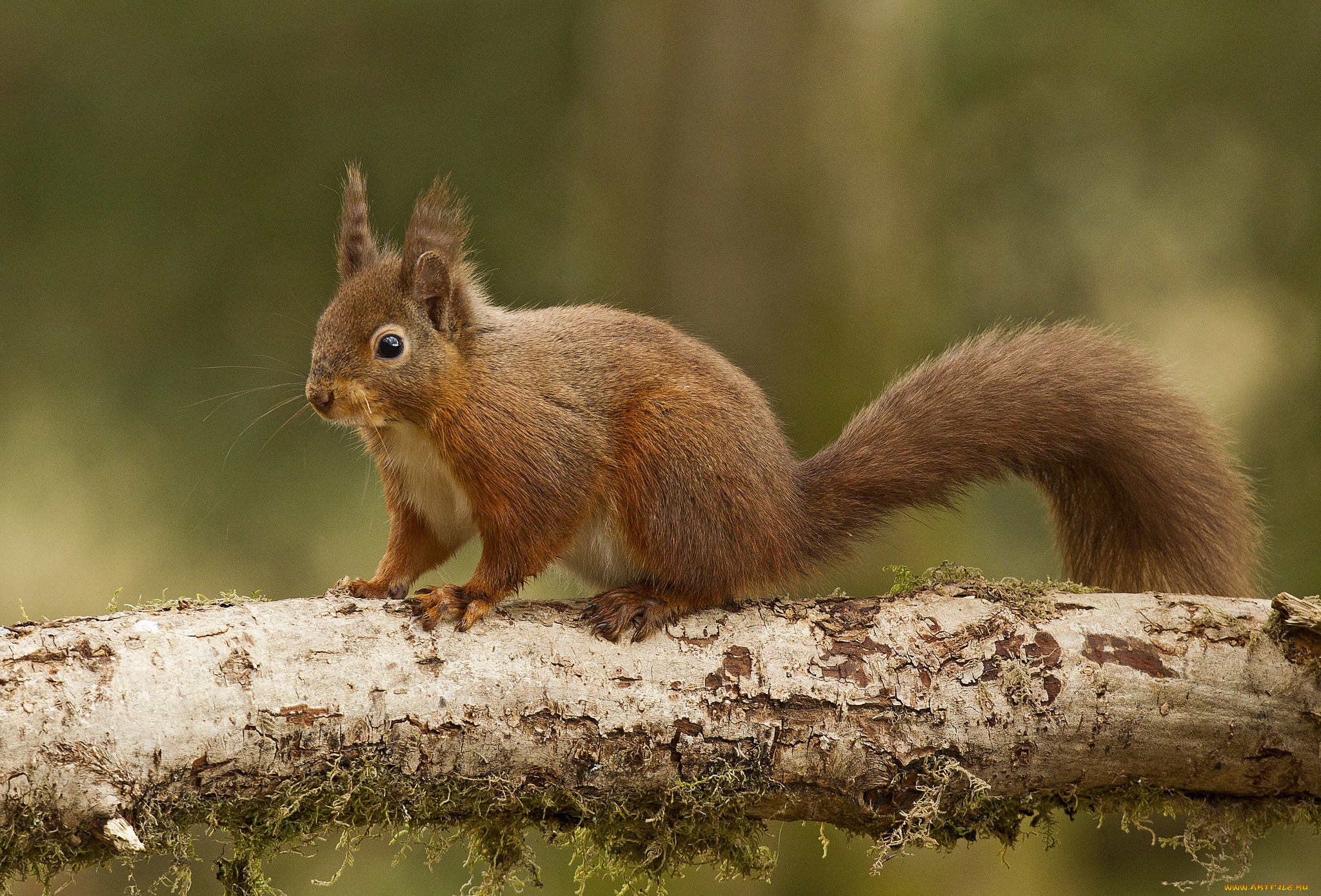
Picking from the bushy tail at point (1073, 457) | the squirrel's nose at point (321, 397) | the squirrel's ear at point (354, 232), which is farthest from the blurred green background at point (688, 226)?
the squirrel's nose at point (321, 397)

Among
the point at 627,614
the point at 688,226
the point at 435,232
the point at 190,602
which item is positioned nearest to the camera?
the point at 190,602

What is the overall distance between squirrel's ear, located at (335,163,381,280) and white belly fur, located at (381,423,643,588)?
37 cm

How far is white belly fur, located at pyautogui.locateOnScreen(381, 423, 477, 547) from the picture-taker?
7.63 feet

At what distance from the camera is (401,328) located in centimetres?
226

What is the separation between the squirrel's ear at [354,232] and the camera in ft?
8.00

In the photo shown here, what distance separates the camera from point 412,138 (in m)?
3.98

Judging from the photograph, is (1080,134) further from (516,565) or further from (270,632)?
(270,632)

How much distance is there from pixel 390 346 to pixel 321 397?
170 mm

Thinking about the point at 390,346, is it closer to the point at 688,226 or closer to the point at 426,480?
the point at 426,480

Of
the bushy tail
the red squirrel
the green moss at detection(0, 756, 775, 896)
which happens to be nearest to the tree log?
the green moss at detection(0, 756, 775, 896)

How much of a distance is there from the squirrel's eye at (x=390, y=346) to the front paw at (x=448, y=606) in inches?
18.5

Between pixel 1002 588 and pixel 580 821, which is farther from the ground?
pixel 1002 588

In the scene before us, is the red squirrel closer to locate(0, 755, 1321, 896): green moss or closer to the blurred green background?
locate(0, 755, 1321, 896): green moss

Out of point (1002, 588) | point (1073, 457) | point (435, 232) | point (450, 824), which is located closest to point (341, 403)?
point (435, 232)
